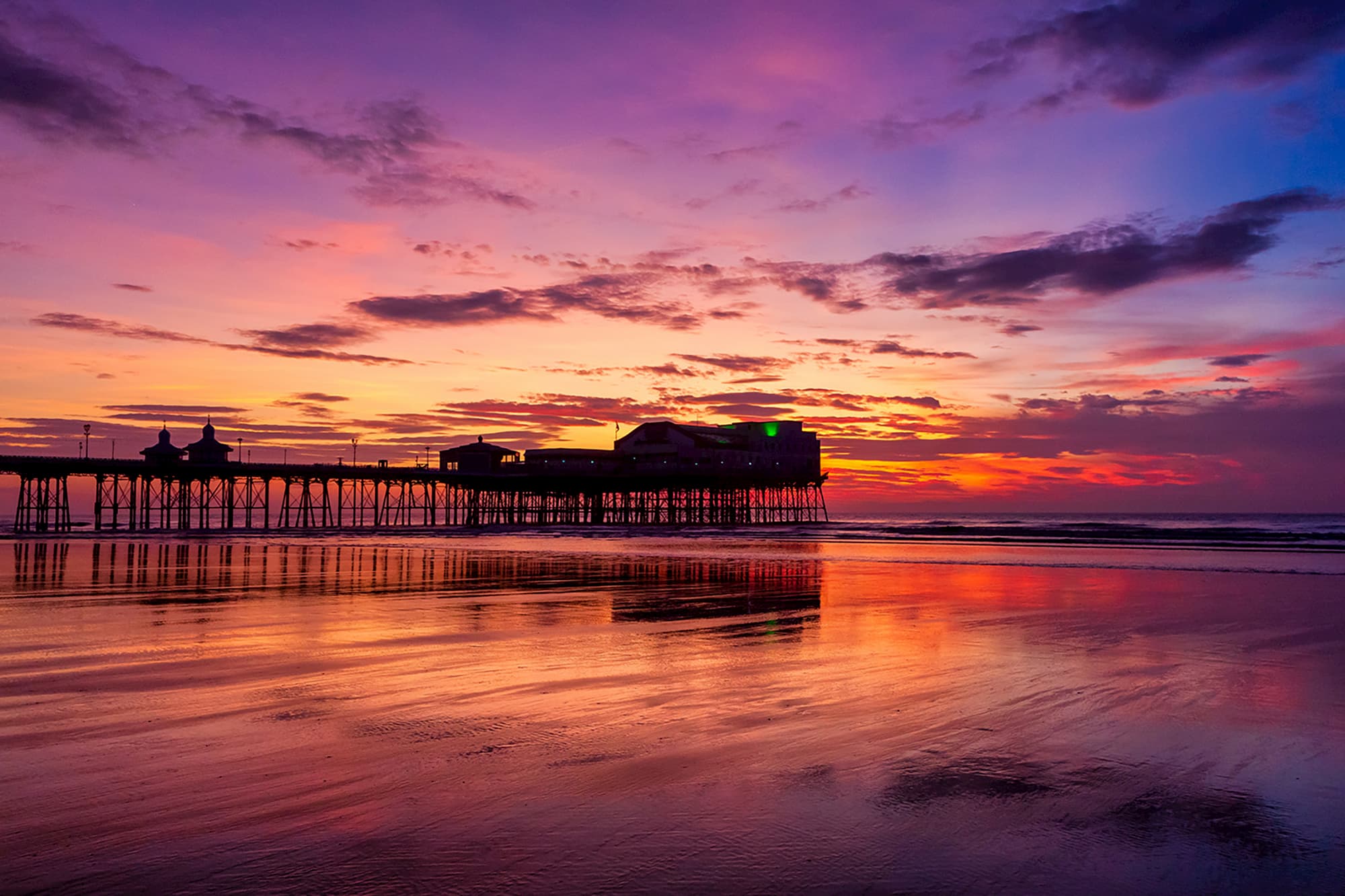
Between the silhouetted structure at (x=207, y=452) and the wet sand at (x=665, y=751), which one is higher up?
the silhouetted structure at (x=207, y=452)

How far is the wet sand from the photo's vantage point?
4602 mm

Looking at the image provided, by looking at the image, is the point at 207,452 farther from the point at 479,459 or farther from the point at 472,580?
the point at 472,580

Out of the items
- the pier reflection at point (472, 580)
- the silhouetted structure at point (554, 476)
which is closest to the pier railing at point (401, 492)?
the silhouetted structure at point (554, 476)

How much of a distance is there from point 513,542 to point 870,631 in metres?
40.6

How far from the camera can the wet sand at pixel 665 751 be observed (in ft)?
15.1

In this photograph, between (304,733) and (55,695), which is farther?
(55,695)

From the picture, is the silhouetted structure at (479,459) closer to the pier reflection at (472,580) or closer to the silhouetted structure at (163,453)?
the silhouetted structure at (163,453)

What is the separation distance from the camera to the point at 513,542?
2057 inches

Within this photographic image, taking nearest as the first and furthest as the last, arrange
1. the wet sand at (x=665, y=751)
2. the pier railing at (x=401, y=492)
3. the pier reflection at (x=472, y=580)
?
the wet sand at (x=665, y=751) < the pier reflection at (x=472, y=580) < the pier railing at (x=401, y=492)

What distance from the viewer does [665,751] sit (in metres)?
6.73

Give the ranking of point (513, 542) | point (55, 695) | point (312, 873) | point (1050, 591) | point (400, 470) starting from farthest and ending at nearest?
point (400, 470) < point (513, 542) < point (1050, 591) < point (55, 695) < point (312, 873)

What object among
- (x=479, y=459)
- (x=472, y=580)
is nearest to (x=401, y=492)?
(x=479, y=459)

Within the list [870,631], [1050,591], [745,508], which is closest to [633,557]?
[1050,591]

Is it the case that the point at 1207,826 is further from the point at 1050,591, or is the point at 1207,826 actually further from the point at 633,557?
the point at 633,557
